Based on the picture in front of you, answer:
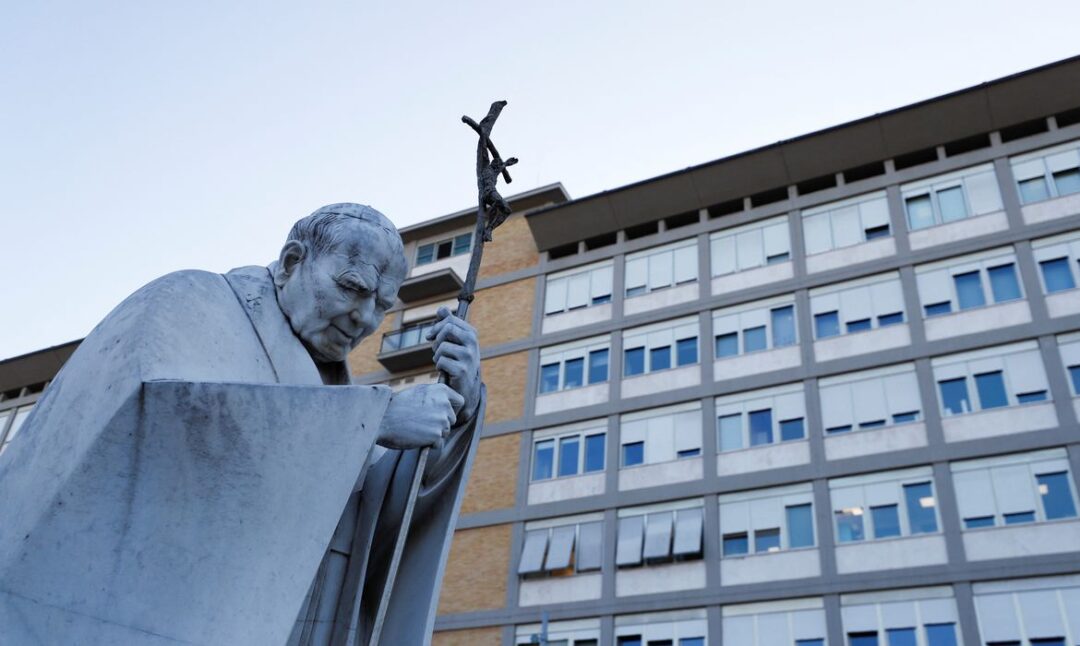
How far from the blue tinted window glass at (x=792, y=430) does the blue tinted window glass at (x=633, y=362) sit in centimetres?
549

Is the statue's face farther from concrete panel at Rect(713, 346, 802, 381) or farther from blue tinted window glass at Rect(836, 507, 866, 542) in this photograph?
concrete panel at Rect(713, 346, 802, 381)

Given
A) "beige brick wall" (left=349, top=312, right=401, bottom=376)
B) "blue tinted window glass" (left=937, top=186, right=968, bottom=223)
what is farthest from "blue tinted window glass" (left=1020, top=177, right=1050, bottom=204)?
"beige brick wall" (left=349, top=312, right=401, bottom=376)

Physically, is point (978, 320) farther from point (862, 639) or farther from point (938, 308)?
point (862, 639)

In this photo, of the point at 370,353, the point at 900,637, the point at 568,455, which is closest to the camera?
the point at 900,637

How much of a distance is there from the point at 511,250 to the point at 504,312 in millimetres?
3040

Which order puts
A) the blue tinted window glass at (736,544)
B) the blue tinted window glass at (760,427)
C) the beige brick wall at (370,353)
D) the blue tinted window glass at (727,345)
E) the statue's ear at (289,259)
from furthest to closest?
the beige brick wall at (370,353), the blue tinted window glass at (727,345), the blue tinted window glass at (760,427), the blue tinted window glass at (736,544), the statue's ear at (289,259)

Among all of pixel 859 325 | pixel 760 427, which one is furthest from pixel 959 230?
pixel 760 427

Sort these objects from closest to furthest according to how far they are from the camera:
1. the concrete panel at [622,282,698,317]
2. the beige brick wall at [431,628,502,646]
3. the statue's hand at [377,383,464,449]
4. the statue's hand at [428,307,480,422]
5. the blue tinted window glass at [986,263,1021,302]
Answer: the statue's hand at [377,383,464,449] < the statue's hand at [428,307,480,422] < the blue tinted window glass at [986,263,1021,302] < the beige brick wall at [431,628,502,646] < the concrete panel at [622,282,698,317]

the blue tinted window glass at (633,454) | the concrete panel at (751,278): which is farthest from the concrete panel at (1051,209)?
the blue tinted window glass at (633,454)

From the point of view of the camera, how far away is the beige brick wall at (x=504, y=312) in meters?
38.4

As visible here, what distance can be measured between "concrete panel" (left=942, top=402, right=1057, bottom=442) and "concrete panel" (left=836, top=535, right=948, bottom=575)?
3113 mm

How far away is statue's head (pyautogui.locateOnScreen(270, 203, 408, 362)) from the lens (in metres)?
3.34

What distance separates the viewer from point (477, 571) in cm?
3294

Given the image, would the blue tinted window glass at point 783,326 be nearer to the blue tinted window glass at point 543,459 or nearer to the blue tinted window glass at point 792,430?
the blue tinted window glass at point 792,430
